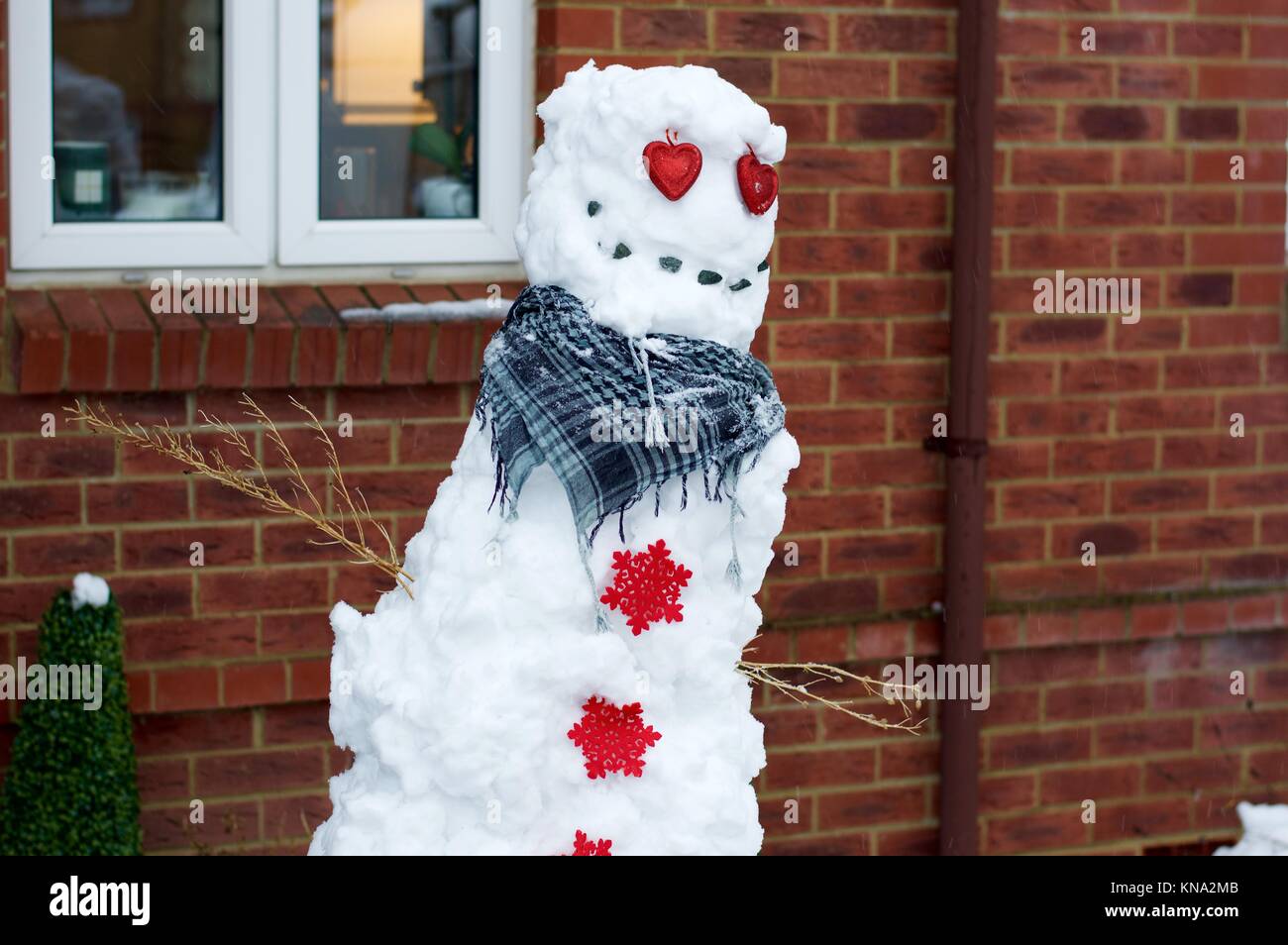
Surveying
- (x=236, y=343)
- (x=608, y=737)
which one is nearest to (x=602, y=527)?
(x=608, y=737)

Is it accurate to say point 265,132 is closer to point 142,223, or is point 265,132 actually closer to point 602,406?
point 142,223

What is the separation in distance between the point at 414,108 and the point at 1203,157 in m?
2.21

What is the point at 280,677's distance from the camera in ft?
16.3

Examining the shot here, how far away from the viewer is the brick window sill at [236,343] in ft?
15.4

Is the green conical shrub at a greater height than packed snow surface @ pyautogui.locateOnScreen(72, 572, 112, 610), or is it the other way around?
packed snow surface @ pyautogui.locateOnScreen(72, 572, 112, 610)

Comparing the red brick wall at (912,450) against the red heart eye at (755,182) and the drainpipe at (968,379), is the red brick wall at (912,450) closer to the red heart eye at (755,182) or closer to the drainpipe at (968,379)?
the drainpipe at (968,379)

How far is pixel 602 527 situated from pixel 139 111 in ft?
7.66

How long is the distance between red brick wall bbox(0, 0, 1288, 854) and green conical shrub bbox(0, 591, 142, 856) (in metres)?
0.22

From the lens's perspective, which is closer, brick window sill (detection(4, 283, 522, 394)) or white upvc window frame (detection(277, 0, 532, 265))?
brick window sill (detection(4, 283, 522, 394))

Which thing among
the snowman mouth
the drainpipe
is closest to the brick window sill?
the drainpipe

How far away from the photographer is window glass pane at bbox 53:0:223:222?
4.91m

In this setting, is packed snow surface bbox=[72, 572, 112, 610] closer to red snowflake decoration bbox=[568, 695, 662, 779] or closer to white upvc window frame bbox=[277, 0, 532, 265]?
white upvc window frame bbox=[277, 0, 532, 265]
